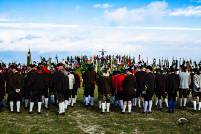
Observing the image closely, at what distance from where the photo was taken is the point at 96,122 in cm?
1520

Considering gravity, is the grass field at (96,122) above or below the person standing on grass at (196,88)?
below

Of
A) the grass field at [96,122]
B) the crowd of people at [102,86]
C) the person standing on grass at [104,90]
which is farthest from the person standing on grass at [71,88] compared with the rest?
the person standing on grass at [104,90]

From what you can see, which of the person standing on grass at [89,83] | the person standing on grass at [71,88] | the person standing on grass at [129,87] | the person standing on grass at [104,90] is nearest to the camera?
the person standing on grass at [129,87]

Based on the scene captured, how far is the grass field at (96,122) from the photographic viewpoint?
1343 cm

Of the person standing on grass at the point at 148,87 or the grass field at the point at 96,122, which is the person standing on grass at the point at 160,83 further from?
the grass field at the point at 96,122

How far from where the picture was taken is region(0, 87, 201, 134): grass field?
13430mm

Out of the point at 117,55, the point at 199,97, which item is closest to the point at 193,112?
the point at 199,97

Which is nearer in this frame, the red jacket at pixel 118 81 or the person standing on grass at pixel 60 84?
the person standing on grass at pixel 60 84

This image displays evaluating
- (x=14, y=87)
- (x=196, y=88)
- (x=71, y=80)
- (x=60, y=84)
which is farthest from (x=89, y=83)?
(x=196, y=88)

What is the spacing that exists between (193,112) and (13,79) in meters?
8.87

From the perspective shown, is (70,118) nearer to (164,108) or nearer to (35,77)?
(35,77)

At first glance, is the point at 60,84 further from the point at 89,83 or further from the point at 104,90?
the point at 89,83

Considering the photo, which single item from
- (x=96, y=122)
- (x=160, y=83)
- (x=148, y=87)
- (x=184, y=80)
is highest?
(x=184, y=80)

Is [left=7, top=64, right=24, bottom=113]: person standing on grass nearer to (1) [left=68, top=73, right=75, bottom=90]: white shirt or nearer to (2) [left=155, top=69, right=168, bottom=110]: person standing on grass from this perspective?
(1) [left=68, top=73, right=75, bottom=90]: white shirt
